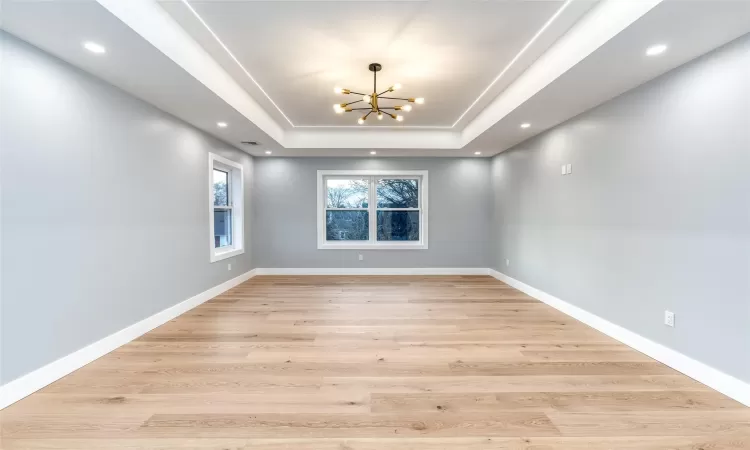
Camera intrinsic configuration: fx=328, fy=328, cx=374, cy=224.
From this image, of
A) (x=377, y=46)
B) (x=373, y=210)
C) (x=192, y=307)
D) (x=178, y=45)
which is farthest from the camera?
(x=373, y=210)

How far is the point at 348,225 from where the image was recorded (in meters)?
6.59

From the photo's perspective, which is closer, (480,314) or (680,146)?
(680,146)

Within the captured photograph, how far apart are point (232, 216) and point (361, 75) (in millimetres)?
3559

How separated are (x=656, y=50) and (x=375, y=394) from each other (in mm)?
2992

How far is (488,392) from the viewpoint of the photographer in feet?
7.06

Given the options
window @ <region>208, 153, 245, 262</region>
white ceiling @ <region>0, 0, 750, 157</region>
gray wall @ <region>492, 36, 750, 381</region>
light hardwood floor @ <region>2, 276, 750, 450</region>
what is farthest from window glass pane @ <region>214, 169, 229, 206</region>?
gray wall @ <region>492, 36, 750, 381</region>

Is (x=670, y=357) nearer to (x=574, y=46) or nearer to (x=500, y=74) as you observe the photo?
(x=574, y=46)

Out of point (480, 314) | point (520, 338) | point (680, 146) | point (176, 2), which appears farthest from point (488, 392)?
point (176, 2)

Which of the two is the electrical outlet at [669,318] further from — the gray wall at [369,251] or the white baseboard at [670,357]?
the gray wall at [369,251]

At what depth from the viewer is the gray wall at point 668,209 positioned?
2.12 meters

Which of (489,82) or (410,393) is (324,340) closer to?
(410,393)

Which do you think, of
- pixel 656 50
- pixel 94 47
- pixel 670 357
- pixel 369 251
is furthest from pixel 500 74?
pixel 369 251

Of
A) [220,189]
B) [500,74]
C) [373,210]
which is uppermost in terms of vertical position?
[500,74]

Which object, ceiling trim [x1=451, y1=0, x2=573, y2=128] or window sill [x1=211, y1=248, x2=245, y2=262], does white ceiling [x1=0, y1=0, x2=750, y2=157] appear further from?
window sill [x1=211, y1=248, x2=245, y2=262]
